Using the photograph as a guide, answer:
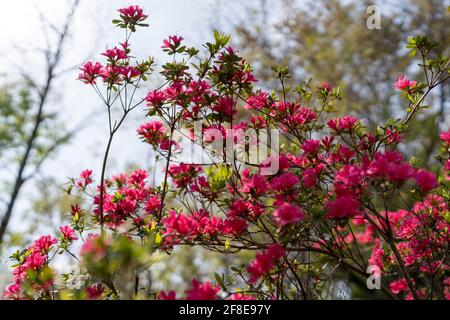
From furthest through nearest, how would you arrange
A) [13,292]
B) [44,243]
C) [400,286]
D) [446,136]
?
[400,286] → [446,136] → [44,243] → [13,292]

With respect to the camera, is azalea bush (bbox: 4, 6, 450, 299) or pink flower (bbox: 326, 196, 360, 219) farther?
azalea bush (bbox: 4, 6, 450, 299)

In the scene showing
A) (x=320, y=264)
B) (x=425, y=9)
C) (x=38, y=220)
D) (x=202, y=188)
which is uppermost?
(x=425, y=9)

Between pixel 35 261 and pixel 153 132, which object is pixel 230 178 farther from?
pixel 35 261

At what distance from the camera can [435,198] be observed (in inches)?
117

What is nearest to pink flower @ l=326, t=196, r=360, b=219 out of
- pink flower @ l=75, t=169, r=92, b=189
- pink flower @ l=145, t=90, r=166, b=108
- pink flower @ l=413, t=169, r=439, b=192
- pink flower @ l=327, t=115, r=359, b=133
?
pink flower @ l=413, t=169, r=439, b=192

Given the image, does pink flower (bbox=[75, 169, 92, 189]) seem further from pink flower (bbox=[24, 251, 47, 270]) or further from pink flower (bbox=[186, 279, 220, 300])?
pink flower (bbox=[186, 279, 220, 300])

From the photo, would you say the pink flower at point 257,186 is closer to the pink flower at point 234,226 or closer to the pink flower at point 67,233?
the pink flower at point 234,226

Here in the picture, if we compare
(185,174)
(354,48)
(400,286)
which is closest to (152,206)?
(185,174)

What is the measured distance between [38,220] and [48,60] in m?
5.11

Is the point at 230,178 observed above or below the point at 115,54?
below

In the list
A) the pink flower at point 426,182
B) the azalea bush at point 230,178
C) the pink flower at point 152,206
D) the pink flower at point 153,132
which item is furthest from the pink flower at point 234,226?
the pink flower at point 426,182
